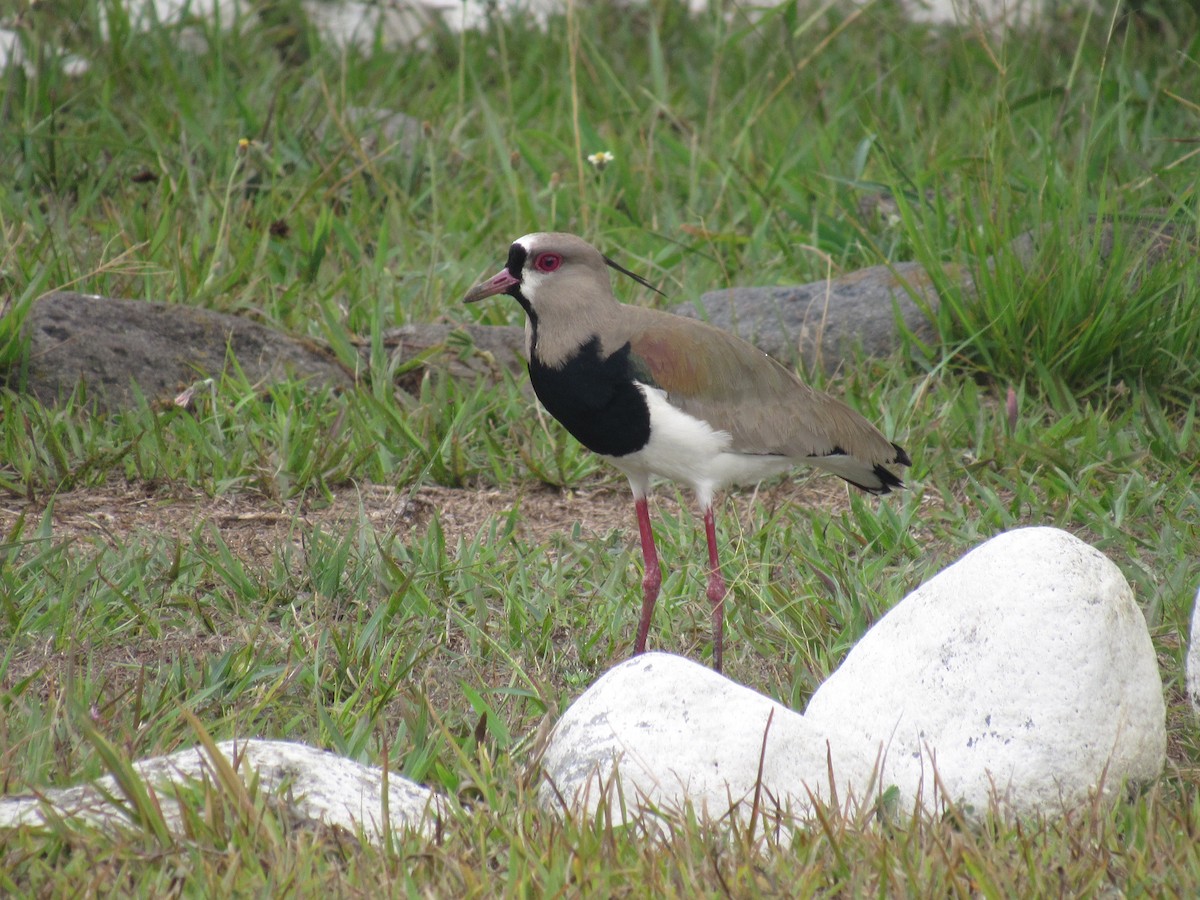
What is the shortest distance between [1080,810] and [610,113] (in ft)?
→ 15.0

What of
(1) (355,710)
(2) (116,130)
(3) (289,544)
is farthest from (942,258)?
(2) (116,130)

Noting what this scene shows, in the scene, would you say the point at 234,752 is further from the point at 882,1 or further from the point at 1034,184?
the point at 882,1

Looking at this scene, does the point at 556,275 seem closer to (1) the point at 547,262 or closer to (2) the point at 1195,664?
(1) the point at 547,262

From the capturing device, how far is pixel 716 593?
3602mm

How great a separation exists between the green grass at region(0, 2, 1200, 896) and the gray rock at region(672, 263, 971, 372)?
4.8 inches

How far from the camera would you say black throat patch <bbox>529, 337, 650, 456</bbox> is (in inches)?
139

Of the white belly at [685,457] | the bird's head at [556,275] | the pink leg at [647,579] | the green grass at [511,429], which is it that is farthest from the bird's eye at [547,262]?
the green grass at [511,429]

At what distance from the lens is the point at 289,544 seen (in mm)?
3797

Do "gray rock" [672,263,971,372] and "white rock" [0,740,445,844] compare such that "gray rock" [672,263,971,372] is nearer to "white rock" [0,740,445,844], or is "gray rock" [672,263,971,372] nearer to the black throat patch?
the black throat patch

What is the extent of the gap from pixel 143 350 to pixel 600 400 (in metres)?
1.93

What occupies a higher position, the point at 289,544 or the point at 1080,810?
the point at 289,544

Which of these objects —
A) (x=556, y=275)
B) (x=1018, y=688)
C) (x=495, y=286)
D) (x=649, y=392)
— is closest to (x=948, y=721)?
(x=1018, y=688)

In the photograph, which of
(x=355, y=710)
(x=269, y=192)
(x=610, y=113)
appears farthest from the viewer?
(x=610, y=113)

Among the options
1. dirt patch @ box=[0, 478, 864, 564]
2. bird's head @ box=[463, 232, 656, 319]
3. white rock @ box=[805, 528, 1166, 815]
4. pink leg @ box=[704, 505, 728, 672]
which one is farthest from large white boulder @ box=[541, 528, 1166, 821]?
dirt patch @ box=[0, 478, 864, 564]
